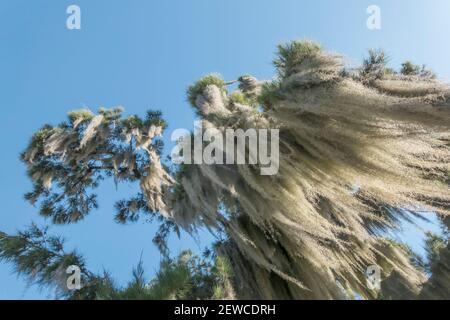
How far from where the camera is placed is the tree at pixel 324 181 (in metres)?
4.46

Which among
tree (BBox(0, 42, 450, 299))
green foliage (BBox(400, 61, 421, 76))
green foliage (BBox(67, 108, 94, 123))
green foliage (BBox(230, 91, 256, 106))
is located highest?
green foliage (BBox(400, 61, 421, 76))

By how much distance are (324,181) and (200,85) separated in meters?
3.09

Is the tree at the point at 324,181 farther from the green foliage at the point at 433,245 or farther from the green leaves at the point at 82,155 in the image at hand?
the green leaves at the point at 82,155

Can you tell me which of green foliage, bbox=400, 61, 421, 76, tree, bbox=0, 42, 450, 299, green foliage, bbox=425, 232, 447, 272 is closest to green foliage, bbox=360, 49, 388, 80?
tree, bbox=0, 42, 450, 299

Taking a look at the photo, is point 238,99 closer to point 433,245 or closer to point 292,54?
point 292,54

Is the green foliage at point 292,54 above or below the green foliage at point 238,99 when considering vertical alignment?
above

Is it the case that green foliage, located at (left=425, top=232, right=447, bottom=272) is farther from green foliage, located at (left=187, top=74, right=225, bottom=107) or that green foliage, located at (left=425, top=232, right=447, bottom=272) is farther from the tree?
green foliage, located at (left=187, top=74, right=225, bottom=107)

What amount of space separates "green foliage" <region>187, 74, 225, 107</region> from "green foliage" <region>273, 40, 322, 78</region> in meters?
1.72

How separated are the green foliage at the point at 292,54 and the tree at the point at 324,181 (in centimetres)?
1

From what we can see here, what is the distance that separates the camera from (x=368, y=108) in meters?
4.39

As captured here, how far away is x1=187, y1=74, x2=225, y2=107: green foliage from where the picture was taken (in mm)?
7168

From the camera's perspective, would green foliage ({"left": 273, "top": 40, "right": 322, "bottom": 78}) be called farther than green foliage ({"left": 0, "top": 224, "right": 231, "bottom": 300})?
Yes

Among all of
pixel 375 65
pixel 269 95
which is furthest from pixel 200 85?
pixel 375 65

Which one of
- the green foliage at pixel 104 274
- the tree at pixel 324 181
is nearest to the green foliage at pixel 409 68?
the tree at pixel 324 181
